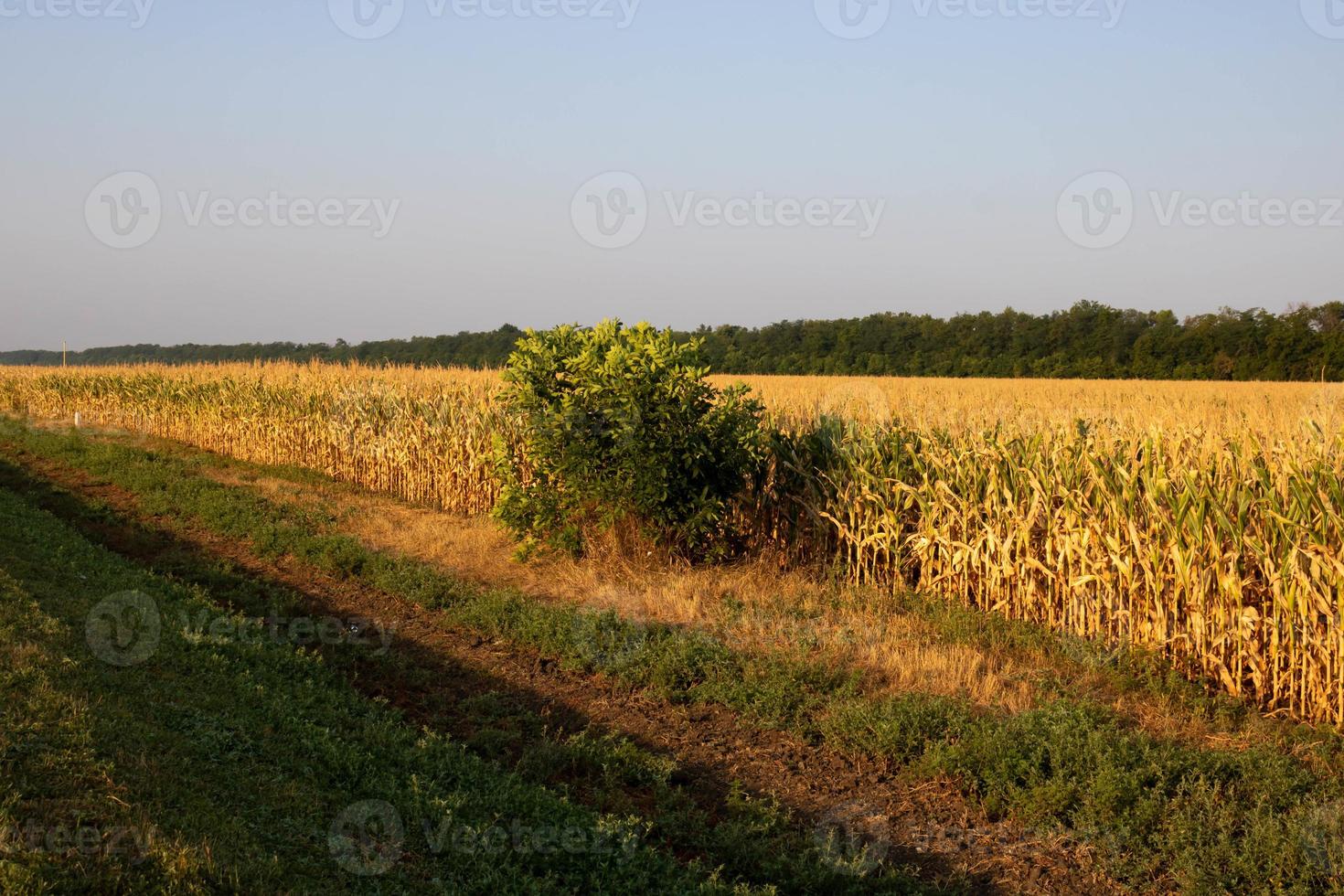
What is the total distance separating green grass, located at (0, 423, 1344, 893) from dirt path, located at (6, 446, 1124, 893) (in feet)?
0.49

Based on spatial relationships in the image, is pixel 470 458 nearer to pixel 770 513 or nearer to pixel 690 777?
pixel 770 513

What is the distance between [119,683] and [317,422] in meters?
14.2

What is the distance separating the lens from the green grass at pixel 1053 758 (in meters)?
4.63

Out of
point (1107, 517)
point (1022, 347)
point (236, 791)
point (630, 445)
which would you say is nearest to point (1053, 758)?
point (1107, 517)

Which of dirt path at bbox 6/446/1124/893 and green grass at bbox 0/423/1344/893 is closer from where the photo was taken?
green grass at bbox 0/423/1344/893

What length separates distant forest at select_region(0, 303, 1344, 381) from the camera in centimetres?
3691

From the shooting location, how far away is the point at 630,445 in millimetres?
9891

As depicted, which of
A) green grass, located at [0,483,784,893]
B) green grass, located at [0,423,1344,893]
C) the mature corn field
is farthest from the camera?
the mature corn field

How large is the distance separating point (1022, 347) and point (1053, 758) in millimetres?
44493

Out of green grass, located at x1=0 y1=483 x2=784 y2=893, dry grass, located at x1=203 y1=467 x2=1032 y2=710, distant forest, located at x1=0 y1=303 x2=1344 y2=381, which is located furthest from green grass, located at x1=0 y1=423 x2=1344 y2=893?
distant forest, located at x1=0 y1=303 x2=1344 y2=381

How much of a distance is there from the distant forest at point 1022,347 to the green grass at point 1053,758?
61.4ft

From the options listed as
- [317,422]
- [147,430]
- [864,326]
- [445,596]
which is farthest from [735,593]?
[864,326]

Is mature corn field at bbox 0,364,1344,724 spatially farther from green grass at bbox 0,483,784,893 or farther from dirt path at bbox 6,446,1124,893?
green grass at bbox 0,483,784,893

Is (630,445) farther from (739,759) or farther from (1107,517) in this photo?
(1107,517)
